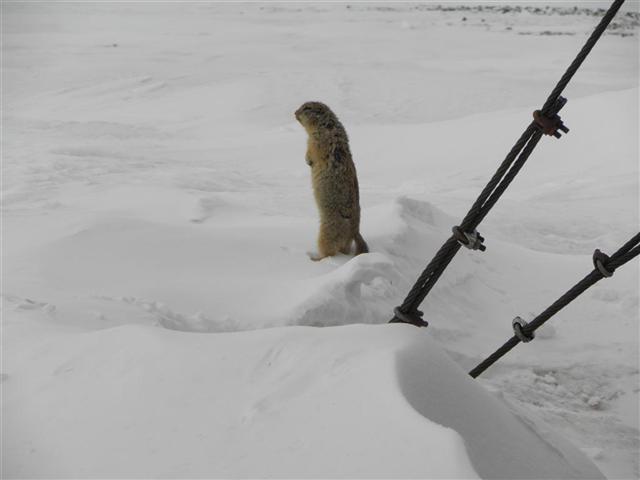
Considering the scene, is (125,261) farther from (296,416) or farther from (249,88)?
(249,88)

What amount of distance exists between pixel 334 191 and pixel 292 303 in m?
0.99

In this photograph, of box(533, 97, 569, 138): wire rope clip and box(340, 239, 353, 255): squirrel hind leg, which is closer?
box(533, 97, 569, 138): wire rope clip

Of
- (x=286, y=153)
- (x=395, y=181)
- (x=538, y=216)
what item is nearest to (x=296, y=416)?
(x=538, y=216)

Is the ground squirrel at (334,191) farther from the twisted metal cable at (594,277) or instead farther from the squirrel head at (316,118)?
the twisted metal cable at (594,277)

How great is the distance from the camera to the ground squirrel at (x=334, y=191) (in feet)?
13.2

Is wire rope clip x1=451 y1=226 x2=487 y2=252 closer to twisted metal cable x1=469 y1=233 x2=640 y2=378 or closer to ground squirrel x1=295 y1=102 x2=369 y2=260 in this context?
twisted metal cable x1=469 y1=233 x2=640 y2=378

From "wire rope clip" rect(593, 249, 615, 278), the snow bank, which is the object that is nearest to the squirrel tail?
the snow bank

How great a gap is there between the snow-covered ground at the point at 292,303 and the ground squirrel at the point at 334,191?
147 mm

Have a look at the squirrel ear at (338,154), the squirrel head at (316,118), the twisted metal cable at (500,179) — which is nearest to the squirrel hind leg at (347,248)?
the squirrel ear at (338,154)

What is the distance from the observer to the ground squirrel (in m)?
4.02

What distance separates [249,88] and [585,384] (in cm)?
1135

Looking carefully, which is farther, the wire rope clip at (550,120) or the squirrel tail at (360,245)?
the squirrel tail at (360,245)

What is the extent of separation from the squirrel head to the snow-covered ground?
0.75 m

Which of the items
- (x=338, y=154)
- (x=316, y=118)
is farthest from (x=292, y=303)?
(x=316, y=118)
